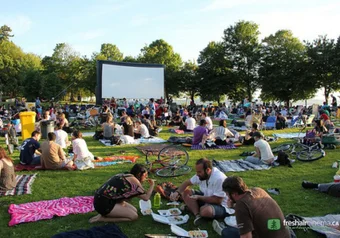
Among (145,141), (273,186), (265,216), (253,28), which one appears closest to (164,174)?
(273,186)

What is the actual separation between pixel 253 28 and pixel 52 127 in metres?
33.9

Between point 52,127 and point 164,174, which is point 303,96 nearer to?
point 52,127

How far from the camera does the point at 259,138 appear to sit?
7945 mm

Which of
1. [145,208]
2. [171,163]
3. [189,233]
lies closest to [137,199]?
[145,208]

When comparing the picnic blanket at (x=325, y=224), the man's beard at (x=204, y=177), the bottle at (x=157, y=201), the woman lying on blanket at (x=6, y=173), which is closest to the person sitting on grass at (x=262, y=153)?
the picnic blanket at (x=325, y=224)

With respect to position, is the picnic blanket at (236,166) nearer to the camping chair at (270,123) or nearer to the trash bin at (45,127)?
the trash bin at (45,127)

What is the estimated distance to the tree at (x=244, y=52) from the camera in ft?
125

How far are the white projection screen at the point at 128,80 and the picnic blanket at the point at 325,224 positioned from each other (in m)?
22.3

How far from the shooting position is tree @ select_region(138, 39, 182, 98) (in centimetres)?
4272

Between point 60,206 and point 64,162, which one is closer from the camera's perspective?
point 60,206

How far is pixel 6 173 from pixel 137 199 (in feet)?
8.33

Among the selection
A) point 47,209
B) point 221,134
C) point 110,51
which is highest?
point 110,51

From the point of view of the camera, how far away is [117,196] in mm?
4238

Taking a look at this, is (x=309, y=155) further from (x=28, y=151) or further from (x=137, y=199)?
(x=28, y=151)
